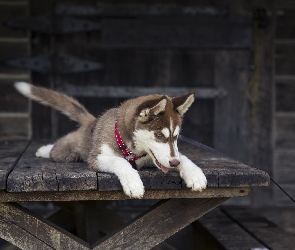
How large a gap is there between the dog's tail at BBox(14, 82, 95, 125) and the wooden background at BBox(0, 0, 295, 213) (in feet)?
4.37

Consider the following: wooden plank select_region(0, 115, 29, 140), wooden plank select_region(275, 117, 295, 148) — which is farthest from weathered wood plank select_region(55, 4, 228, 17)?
wooden plank select_region(275, 117, 295, 148)

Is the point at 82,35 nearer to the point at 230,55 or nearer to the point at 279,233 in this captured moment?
the point at 230,55

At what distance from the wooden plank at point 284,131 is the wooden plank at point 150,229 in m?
2.56

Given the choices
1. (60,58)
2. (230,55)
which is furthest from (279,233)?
(60,58)

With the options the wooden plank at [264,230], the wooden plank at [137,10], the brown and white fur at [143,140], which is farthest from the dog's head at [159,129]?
the wooden plank at [137,10]

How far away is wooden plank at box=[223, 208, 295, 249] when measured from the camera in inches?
154

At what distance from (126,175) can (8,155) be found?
1274mm

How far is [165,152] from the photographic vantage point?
305cm

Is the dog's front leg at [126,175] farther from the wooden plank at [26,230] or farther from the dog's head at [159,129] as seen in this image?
the wooden plank at [26,230]

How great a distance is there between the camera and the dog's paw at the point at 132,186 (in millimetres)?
2980

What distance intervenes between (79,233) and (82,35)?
75.9 inches

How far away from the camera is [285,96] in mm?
5707

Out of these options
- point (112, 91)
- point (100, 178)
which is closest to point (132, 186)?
point (100, 178)

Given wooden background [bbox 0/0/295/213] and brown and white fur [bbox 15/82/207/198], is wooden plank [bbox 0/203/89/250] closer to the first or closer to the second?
brown and white fur [bbox 15/82/207/198]
